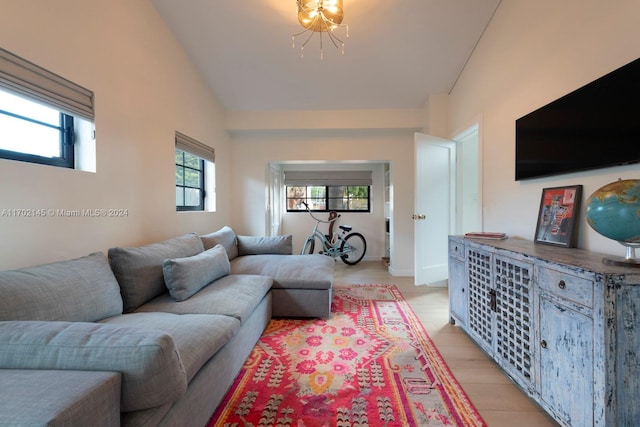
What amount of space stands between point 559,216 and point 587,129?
539 millimetres

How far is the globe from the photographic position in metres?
1.14

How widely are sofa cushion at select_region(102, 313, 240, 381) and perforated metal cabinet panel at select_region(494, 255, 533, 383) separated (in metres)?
1.62

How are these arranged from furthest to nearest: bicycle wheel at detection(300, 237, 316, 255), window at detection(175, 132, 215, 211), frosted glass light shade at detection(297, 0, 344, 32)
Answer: bicycle wheel at detection(300, 237, 316, 255)
window at detection(175, 132, 215, 211)
frosted glass light shade at detection(297, 0, 344, 32)

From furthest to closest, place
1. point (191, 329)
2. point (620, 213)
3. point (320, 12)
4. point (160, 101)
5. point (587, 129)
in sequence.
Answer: point (160, 101) < point (320, 12) < point (587, 129) < point (191, 329) < point (620, 213)

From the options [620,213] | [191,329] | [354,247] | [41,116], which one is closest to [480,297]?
[620,213]

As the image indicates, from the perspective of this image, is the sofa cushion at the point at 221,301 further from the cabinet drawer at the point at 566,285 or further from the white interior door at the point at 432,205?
the white interior door at the point at 432,205

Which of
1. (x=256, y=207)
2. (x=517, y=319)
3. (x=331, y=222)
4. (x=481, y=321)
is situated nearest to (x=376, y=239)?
(x=331, y=222)

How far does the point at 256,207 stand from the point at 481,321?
11.2 ft

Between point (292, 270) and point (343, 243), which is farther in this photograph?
point (343, 243)

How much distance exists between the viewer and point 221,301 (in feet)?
6.10

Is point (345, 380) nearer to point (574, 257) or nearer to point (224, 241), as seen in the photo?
point (574, 257)

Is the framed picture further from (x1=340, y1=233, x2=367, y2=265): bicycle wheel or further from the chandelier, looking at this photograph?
(x1=340, y1=233, x2=367, y2=265): bicycle wheel

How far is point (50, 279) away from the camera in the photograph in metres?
1.35

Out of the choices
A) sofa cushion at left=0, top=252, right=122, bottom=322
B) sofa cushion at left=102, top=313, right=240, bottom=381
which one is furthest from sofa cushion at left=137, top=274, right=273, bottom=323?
sofa cushion at left=0, top=252, right=122, bottom=322
